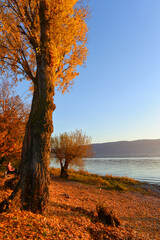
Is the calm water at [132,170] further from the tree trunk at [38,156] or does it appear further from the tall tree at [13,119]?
the tree trunk at [38,156]

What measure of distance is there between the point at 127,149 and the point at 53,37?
205 meters

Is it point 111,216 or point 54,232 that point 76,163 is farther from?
point 54,232

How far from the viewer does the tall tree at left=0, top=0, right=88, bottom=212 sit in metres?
6.04

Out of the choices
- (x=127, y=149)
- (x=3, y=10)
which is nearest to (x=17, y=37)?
(x=3, y=10)

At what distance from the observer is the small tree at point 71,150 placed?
858 inches

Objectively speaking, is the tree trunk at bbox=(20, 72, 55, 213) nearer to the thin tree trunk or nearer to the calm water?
the thin tree trunk

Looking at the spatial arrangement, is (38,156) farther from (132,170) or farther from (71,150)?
(132,170)

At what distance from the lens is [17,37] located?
8539 millimetres

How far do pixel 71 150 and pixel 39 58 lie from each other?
16.2 meters

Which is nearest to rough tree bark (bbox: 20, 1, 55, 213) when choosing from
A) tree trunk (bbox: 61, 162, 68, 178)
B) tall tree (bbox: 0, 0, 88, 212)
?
tall tree (bbox: 0, 0, 88, 212)

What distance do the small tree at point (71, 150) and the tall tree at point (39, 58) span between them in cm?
1331

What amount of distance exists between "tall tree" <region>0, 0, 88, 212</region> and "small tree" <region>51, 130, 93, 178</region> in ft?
43.7

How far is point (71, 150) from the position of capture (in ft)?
71.3

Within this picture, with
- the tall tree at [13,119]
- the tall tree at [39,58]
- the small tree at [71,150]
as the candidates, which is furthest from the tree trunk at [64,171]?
the tall tree at [39,58]
